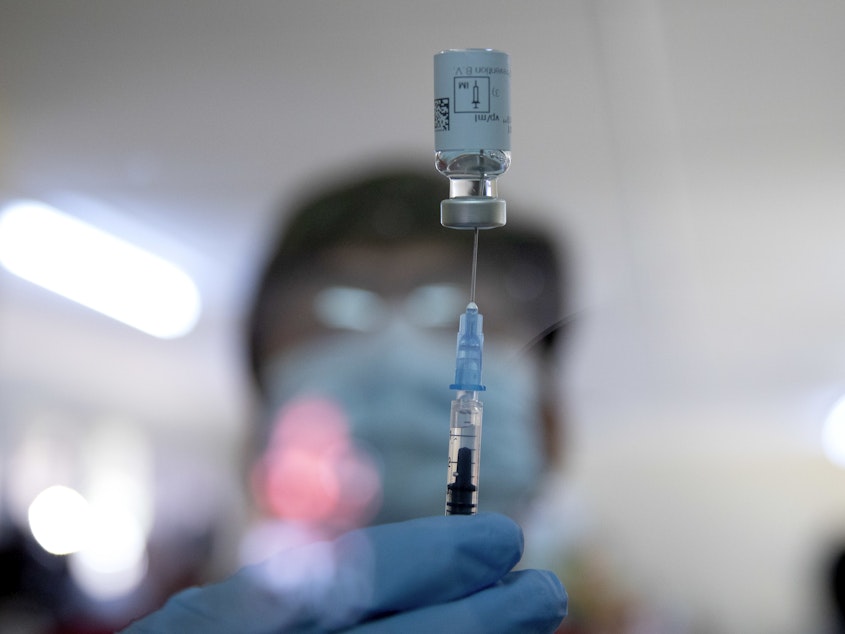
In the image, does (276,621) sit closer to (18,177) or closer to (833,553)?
(833,553)

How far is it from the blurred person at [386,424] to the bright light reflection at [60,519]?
1.61ft

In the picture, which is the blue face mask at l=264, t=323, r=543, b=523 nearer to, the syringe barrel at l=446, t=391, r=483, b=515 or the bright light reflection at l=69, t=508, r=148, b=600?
the syringe barrel at l=446, t=391, r=483, b=515

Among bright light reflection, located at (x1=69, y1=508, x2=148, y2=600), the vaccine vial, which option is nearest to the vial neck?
the vaccine vial

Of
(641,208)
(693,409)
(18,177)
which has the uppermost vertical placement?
(18,177)

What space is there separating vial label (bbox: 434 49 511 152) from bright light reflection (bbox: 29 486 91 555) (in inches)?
60.4

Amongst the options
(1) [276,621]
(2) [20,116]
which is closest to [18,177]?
(2) [20,116]

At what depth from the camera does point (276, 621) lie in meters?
0.60

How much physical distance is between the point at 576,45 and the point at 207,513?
1.31 meters

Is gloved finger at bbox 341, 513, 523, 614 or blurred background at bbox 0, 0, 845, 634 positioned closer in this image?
gloved finger at bbox 341, 513, 523, 614

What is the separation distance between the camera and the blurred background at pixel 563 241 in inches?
51.2


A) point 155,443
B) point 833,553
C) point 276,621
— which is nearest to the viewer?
point 276,621

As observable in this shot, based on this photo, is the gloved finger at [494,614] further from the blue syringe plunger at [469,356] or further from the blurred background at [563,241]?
the blurred background at [563,241]

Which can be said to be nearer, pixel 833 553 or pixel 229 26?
pixel 229 26

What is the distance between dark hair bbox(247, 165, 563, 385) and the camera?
1.24 metres
